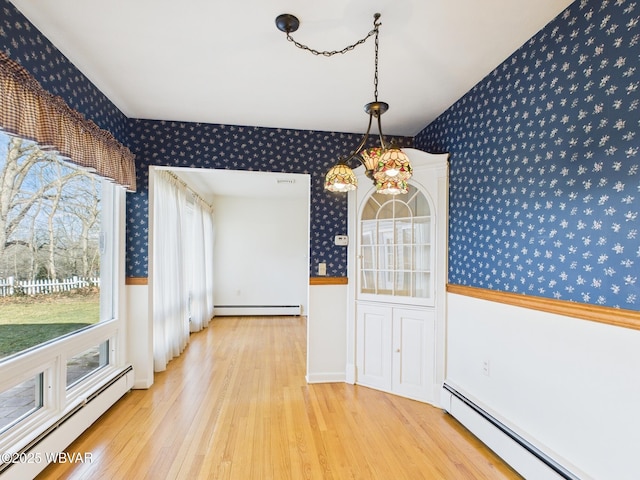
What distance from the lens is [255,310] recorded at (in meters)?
6.80

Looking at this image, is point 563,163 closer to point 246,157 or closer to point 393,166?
point 393,166

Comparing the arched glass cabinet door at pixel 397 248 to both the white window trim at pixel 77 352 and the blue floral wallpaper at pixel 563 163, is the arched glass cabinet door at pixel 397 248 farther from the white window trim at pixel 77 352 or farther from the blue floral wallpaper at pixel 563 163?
the white window trim at pixel 77 352

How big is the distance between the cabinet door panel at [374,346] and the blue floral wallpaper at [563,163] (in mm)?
1009

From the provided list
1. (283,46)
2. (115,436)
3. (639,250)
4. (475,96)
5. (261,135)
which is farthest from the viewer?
(261,135)

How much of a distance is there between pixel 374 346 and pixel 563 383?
176 centimetres

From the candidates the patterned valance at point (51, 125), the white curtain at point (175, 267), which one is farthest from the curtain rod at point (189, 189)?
the patterned valance at point (51, 125)

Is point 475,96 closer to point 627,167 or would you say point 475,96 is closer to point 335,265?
point 627,167

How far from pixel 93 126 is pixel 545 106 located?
3086 millimetres

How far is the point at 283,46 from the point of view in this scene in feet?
6.78

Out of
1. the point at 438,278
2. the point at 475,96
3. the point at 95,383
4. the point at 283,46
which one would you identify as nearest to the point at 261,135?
Result: the point at 283,46

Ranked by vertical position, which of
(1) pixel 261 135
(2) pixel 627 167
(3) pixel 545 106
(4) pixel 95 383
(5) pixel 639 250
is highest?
(1) pixel 261 135

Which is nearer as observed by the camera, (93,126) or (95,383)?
(93,126)

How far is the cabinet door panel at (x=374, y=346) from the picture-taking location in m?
3.21

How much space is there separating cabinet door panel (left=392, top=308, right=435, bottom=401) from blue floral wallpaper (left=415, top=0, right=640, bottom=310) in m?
0.69
